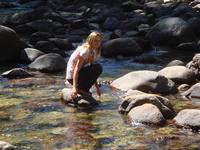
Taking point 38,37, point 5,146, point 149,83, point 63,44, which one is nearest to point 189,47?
point 63,44

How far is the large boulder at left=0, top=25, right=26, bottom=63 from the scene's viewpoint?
1425 centimetres

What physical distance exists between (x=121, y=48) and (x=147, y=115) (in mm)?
6899

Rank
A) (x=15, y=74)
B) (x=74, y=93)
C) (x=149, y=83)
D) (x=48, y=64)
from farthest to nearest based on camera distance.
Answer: (x=48, y=64) → (x=15, y=74) → (x=149, y=83) → (x=74, y=93)

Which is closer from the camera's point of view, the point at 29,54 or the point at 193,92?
the point at 193,92

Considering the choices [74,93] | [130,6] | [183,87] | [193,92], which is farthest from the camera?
[130,6]

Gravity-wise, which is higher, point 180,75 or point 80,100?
point 80,100

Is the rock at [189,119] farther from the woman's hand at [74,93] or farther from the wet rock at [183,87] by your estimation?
the wet rock at [183,87]

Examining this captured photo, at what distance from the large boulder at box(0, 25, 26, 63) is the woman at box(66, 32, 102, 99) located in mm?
5298

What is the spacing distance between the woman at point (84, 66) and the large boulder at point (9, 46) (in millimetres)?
5298

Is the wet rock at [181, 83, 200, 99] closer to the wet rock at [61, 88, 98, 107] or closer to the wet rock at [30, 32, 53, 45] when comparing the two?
the wet rock at [61, 88, 98, 107]

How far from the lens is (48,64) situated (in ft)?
42.7

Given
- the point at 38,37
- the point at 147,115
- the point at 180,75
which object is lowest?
the point at 38,37

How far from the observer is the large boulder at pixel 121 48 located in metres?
15.0

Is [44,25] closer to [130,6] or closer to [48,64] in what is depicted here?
[130,6]
